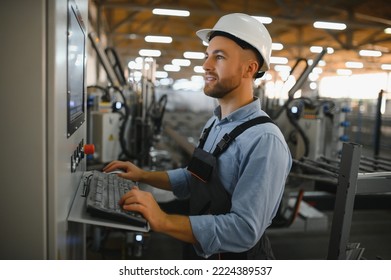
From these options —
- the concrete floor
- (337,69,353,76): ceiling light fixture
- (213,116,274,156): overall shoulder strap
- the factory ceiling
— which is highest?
the factory ceiling

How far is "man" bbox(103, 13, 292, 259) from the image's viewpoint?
0.90 meters

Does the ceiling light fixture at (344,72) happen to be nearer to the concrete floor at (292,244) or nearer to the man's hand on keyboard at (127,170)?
the concrete floor at (292,244)

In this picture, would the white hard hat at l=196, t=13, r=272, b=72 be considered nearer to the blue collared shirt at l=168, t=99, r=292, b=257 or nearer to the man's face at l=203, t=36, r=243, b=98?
the man's face at l=203, t=36, r=243, b=98

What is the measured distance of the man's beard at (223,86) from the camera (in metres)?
1.04

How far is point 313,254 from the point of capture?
2.77 meters

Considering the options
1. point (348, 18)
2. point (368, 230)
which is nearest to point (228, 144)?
point (368, 230)

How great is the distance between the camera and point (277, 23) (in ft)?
25.8

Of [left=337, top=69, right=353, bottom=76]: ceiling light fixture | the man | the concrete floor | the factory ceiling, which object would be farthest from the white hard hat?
[left=337, top=69, right=353, bottom=76]: ceiling light fixture

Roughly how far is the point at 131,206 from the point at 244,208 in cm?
29

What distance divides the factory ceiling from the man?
3.56 metres

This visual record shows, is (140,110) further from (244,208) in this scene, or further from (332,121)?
(244,208)

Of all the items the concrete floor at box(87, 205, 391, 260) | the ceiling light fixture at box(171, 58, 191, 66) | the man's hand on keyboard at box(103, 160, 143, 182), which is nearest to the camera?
the man's hand on keyboard at box(103, 160, 143, 182)

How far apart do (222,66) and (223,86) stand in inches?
2.3

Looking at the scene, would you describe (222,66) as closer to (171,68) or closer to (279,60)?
(279,60)
